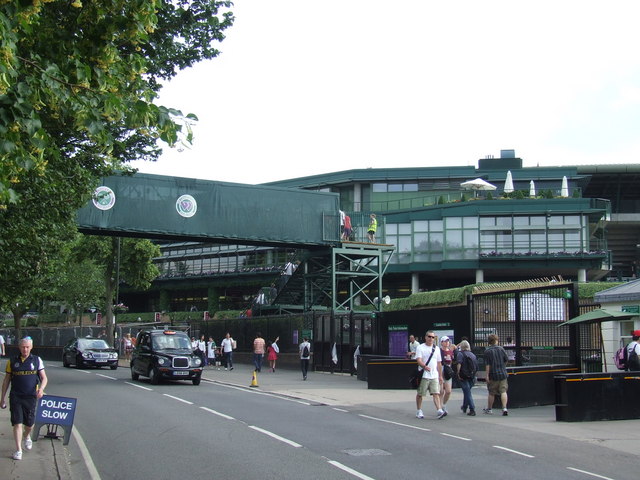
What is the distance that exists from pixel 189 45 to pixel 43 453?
999 centimetres

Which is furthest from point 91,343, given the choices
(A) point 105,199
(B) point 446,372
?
(B) point 446,372

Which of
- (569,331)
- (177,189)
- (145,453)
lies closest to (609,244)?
(177,189)

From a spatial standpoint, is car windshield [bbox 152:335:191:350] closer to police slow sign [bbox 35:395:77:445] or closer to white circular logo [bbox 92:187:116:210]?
white circular logo [bbox 92:187:116:210]

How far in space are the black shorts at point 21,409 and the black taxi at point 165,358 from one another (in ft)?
48.3

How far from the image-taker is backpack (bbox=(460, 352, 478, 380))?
53.9 ft

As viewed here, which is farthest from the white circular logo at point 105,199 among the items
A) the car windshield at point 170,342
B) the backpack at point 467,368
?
the backpack at point 467,368

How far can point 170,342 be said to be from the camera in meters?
26.5

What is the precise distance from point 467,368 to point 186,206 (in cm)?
2137

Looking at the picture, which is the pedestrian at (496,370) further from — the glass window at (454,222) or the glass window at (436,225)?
the glass window at (436,225)

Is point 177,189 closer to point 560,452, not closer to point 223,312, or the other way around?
point 560,452

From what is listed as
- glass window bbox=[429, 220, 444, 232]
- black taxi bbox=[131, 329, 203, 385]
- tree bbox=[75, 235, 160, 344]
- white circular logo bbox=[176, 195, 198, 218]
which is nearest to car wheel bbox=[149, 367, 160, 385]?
black taxi bbox=[131, 329, 203, 385]

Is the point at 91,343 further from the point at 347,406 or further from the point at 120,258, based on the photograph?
the point at 347,406

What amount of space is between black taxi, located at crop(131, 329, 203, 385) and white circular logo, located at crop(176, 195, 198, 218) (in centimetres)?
882

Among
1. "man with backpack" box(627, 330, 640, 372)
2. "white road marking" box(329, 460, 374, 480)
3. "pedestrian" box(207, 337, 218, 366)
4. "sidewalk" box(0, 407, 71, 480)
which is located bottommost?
"sidewalk" box(0, 407, 71, 480)
